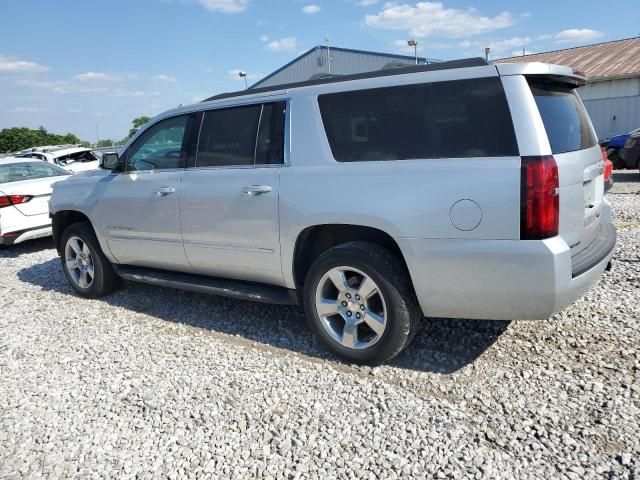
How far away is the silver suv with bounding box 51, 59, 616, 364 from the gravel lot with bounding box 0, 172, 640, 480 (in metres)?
0.42

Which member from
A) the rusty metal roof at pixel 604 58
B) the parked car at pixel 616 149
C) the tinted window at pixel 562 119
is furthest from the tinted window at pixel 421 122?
the rusty metal roof at pixel 604 58

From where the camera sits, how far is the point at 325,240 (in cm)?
365

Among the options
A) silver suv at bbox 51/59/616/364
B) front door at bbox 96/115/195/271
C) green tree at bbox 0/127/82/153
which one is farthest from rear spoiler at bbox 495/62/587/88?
green tree at bbox 0/127/82/153

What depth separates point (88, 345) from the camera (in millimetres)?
4168

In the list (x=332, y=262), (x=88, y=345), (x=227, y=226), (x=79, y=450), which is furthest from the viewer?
(x=88, y=345)

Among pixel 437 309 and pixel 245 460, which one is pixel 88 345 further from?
pixel 437 309

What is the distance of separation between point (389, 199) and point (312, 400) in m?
1.34

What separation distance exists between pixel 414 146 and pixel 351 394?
5.24ft

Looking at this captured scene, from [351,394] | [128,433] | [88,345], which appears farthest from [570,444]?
[88,345]

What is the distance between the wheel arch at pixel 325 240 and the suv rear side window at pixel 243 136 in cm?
60

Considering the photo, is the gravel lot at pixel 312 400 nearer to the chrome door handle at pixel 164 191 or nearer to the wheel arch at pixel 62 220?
the chrome door handle at pixel 164 191

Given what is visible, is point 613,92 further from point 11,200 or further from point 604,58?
point 11,200

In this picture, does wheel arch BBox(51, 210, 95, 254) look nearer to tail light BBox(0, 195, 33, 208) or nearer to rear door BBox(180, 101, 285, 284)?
rear door BBox(180, 101, 285, 284)

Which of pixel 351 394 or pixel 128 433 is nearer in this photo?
pixel 128 433
